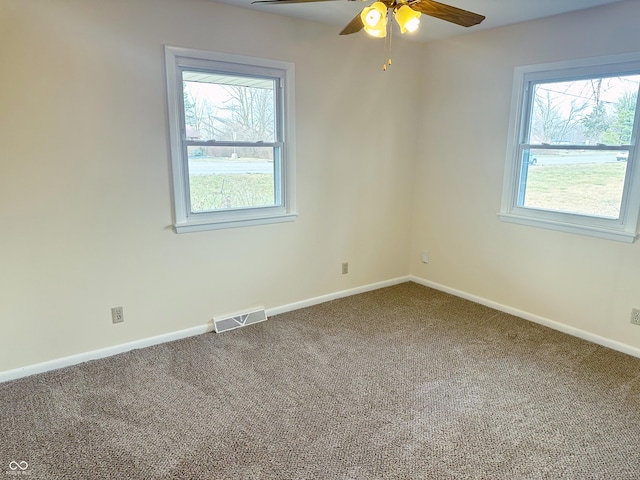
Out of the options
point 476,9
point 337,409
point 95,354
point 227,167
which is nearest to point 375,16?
point 476,9

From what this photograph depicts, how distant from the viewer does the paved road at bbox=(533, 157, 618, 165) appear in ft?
10.0

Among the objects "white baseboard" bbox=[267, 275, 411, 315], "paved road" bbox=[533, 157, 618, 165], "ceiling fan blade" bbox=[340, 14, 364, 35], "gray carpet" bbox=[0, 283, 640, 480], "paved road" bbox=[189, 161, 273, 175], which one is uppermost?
"ceiling fan blade" bbox=[340, 14, 364, 35]

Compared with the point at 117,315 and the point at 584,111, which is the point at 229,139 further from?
the point at 584,111

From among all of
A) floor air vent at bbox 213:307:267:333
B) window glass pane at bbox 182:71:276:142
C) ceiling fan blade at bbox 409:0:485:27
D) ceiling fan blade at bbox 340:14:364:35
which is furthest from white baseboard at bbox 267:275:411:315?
ceiling fan blade at bbox 409:0:485:27

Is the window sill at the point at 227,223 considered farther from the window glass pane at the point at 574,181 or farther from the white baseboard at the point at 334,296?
the window glass pane at the point at 574,181

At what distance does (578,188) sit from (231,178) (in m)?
2.79

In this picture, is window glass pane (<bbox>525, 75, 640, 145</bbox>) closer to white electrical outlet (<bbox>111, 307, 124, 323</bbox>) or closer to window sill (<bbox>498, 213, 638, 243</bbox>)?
window sill (<bbox>498, 213, 638, 243</bbox>)

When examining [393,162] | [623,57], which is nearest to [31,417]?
[393,162]

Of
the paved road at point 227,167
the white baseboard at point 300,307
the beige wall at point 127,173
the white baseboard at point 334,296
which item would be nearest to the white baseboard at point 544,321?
the white baseboard at point 300,307

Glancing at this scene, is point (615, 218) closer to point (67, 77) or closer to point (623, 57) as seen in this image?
point (623, 57)

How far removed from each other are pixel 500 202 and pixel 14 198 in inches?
148

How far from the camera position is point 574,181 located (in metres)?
3.28

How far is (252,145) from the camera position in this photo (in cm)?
334

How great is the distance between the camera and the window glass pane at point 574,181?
10.0 feet
